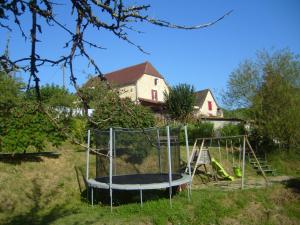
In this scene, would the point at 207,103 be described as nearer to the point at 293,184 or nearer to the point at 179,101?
the point at 179,101

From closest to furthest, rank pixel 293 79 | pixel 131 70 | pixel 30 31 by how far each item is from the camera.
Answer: pixel 30 31 < pixel 293 79 < pixel 131 70

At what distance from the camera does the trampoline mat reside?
10.3m

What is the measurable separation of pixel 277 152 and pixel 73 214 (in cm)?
1437

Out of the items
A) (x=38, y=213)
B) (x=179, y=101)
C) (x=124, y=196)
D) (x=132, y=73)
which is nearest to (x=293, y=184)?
(x=124, y=196)

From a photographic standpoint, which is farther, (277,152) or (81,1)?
(277,152)

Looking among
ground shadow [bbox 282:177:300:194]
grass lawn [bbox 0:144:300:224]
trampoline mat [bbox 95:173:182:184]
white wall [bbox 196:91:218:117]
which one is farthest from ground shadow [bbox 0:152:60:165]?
white wall [bbox 196:91:218:117]

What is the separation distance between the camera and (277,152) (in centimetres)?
2062

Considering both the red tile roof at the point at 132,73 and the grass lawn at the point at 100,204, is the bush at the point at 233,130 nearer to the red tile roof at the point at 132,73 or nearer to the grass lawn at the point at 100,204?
the grass lawn at the point at 100,204

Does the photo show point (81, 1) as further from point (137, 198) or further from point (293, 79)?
point (293, 79)

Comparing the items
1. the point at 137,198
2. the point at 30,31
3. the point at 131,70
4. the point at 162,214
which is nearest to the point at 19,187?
the point at 137,198

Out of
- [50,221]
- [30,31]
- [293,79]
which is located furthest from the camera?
[293,79]

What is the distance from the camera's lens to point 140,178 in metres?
11.0

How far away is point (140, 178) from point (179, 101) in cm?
2362

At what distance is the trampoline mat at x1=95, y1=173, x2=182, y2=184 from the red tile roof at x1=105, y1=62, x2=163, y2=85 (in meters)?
30.7
